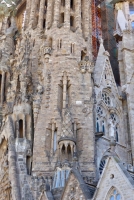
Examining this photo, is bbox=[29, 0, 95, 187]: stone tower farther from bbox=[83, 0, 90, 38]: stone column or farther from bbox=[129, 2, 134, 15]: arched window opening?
bbox=[129, 2, 134, 15]: arched window opening

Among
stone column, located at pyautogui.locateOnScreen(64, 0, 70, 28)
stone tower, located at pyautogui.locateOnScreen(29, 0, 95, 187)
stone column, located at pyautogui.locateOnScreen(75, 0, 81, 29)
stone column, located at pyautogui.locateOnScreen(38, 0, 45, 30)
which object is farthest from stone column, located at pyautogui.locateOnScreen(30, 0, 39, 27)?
stone column, located at pyautogui.locateOnScreen(75, 0, 81, 29)

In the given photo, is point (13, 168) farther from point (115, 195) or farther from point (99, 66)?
point (99, 66)

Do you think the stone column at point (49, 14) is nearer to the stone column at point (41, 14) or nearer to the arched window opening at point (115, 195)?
the stone column at point (41, 14)

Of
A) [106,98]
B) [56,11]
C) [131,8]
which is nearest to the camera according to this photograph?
[106,98]

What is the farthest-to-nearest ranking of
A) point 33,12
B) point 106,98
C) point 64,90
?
point 33,12 < point 106,98 < point 64,90

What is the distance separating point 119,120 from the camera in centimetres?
2206

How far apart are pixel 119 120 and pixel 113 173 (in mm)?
7929

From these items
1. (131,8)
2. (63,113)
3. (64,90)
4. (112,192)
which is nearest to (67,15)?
(64,90)

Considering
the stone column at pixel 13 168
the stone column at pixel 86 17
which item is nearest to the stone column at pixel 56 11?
the stone column at pixel 86 17

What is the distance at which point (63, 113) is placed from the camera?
18469 millimetres

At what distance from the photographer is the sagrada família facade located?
16.2m

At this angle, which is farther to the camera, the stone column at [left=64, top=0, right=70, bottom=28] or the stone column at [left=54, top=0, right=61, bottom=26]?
the stone column at [left=54, top=0, right=61, bottom=26]

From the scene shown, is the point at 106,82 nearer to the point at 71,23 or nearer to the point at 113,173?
the point at 71,23

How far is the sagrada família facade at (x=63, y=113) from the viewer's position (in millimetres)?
16172
